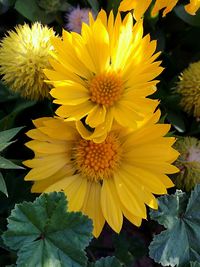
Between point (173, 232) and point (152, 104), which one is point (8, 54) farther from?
point (173, 232)

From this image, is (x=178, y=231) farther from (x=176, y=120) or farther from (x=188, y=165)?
(x=176, y=120)

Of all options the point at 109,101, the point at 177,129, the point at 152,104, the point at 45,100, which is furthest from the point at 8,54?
the point at 177,129

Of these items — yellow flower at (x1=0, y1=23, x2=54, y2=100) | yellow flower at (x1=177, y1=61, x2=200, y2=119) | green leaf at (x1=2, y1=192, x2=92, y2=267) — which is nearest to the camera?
green leaf at (x1=2, y1=192, x2=92, y2=267)

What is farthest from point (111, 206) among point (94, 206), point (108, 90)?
point (108, 90)

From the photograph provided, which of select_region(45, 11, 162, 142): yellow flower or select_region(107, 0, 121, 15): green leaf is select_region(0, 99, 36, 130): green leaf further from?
select_region(107, 0, 121, 15): green leaf

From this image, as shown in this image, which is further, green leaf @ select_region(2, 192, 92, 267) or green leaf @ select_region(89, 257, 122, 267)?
green leaf @ select_region(89, 257, 122, 267)

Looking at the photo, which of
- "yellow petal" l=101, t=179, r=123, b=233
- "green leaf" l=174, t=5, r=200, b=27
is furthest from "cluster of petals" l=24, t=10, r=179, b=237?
"green leaf" l=174, t=5, r=200, b=27

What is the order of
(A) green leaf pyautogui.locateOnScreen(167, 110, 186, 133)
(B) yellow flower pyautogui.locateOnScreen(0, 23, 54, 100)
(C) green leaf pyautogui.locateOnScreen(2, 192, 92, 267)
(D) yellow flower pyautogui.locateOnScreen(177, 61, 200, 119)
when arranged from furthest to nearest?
1. (A) green leaf pyautogui.locateOnScreen(167, 110, 186, 133)
2. (D) yellow flower pyautogui.locateOnScreen(177, 61, 200, 119)
3. (B) yellow flower pyautogui.locateOnScreen(0, 23, 54, 100)
4. (C) green leaf pyautogui.locateOnScreen(2, 192, 92, 267)
